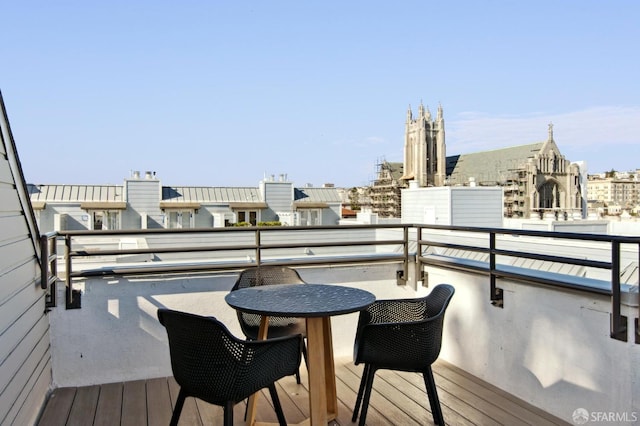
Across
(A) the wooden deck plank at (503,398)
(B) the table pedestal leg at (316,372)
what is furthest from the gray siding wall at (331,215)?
(B) the table pedestal leg at (316,372)

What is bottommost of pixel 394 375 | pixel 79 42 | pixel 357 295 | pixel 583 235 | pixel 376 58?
pixel 394 375

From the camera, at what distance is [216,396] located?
1.91 meters

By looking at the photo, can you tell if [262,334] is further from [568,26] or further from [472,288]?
[568,26]

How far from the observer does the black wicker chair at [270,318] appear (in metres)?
2.88

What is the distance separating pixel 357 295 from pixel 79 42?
7.35 metres

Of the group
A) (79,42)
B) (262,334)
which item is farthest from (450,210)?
(262,334)

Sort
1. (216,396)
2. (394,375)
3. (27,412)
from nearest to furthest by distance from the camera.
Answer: (216,396) < (27,412) < (394,375)

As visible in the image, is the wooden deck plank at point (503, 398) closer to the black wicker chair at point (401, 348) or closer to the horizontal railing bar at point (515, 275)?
the black wicker chair at point (401, 348)

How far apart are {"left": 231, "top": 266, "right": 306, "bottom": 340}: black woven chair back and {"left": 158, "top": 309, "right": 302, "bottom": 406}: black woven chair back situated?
86 centimetres

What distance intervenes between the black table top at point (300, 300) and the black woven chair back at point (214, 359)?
0.72 feet

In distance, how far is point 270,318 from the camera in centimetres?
292

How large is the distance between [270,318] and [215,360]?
103 centimetres

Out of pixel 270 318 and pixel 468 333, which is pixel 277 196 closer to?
pixel 468 333

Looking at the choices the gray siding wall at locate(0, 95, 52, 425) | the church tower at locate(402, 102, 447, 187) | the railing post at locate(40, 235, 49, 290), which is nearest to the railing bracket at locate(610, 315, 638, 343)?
the gray siding wall at locate(0, 95, 52, 425)
